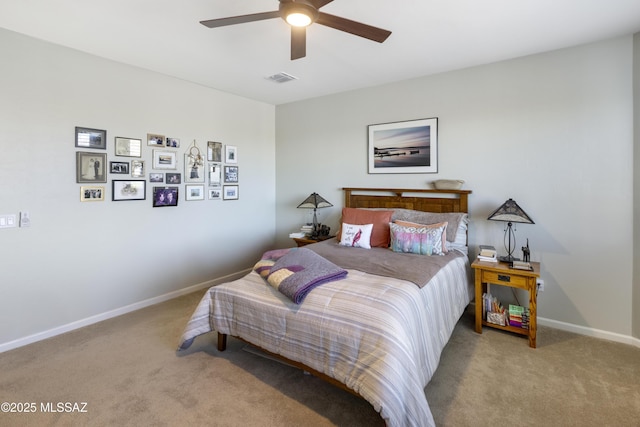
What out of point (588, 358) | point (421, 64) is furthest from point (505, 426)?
point (421, 64)

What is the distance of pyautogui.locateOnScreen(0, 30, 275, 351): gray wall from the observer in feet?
8.59

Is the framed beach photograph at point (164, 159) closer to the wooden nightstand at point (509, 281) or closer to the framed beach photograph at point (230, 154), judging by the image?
the framed beach photograph at point (230, 154)

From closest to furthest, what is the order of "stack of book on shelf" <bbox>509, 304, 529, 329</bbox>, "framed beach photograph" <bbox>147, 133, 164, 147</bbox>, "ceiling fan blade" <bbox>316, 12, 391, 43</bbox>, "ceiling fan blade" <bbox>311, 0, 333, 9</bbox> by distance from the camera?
"ceiling fan blade" <bbox>311, 0, 333, 9</bbox>
"ceiling fan blade" <bbox>316, 12, 391, 43</bbox>
"stack of book on shelf" <bbox>509, 304, 529, 329</bbox>
"framed beach photograph" <bbox>147, 133, 164, 147</bbox>

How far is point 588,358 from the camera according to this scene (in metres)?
2.43

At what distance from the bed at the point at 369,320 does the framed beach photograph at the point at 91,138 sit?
76.8 inches

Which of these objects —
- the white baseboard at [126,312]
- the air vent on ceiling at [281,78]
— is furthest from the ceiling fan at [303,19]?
the white baseboard at [126,312]

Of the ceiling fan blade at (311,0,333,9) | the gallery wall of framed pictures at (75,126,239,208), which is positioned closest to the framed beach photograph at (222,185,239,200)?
the gallery wall of framed pictures at (75,126,239,208)

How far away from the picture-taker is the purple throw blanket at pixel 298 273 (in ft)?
6.73

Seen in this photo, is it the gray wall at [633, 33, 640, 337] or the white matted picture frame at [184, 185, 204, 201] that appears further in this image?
the white matted picture frame at [184, 185, 204, 201]

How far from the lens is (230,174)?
171 inches

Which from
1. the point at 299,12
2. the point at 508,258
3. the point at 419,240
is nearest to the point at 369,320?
the point at 419,240

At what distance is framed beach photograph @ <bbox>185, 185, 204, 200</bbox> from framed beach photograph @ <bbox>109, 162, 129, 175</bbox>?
705 mm

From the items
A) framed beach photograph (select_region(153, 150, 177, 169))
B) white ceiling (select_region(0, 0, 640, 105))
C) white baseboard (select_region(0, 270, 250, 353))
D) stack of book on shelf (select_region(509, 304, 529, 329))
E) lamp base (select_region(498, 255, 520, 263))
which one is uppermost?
white ceiling (select_region(0, 0, 640, 105))

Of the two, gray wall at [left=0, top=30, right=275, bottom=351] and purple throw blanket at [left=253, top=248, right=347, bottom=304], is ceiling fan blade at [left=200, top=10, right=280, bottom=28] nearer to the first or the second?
purple throw blanket at [left=253, top=248, right=347, bottom=304]
